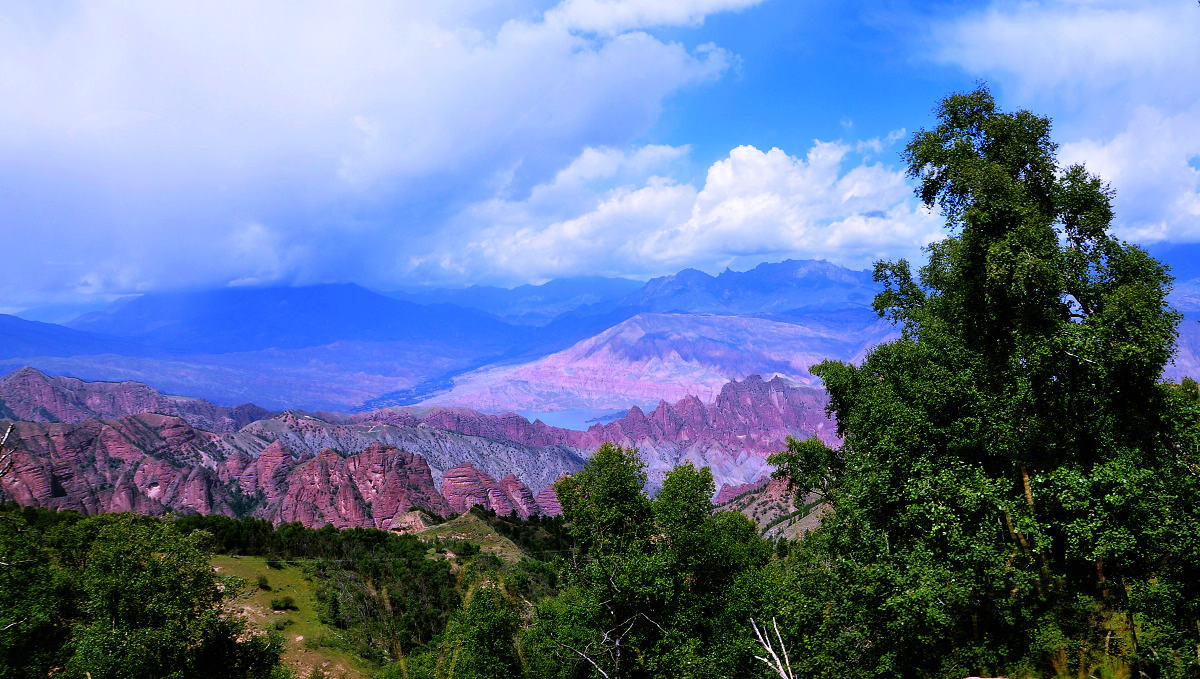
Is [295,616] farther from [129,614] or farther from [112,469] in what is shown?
[112,469]

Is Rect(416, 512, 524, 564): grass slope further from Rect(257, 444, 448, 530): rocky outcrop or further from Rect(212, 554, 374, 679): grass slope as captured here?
Rect(257, 444, 448, 530): rocky outcrop

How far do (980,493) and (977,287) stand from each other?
5.93 meters

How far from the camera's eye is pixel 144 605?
2294 cm

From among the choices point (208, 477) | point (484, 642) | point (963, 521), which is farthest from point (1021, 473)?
point (208, 477)

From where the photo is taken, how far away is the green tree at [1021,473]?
12109 mm

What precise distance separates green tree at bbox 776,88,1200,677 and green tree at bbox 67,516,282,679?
81.1 feet

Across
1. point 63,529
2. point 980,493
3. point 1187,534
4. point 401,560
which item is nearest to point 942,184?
point 980,493

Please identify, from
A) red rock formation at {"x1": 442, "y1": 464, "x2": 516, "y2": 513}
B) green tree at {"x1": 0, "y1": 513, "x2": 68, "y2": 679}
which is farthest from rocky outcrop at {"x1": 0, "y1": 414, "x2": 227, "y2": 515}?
green tree at {"x1": 0, "y1": 513, "x2": 68, "y2": 679}

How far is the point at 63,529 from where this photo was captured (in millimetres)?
43500

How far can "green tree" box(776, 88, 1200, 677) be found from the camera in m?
12.1

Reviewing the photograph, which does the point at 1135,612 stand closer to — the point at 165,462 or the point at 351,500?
the point at 351,500

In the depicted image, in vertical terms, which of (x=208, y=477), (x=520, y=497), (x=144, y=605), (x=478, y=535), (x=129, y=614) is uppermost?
(x=208, y=477)

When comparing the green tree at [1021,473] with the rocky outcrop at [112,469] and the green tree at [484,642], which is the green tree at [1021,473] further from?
the rocky outcrop at [112,469]

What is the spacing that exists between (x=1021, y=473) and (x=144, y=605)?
31776mm
